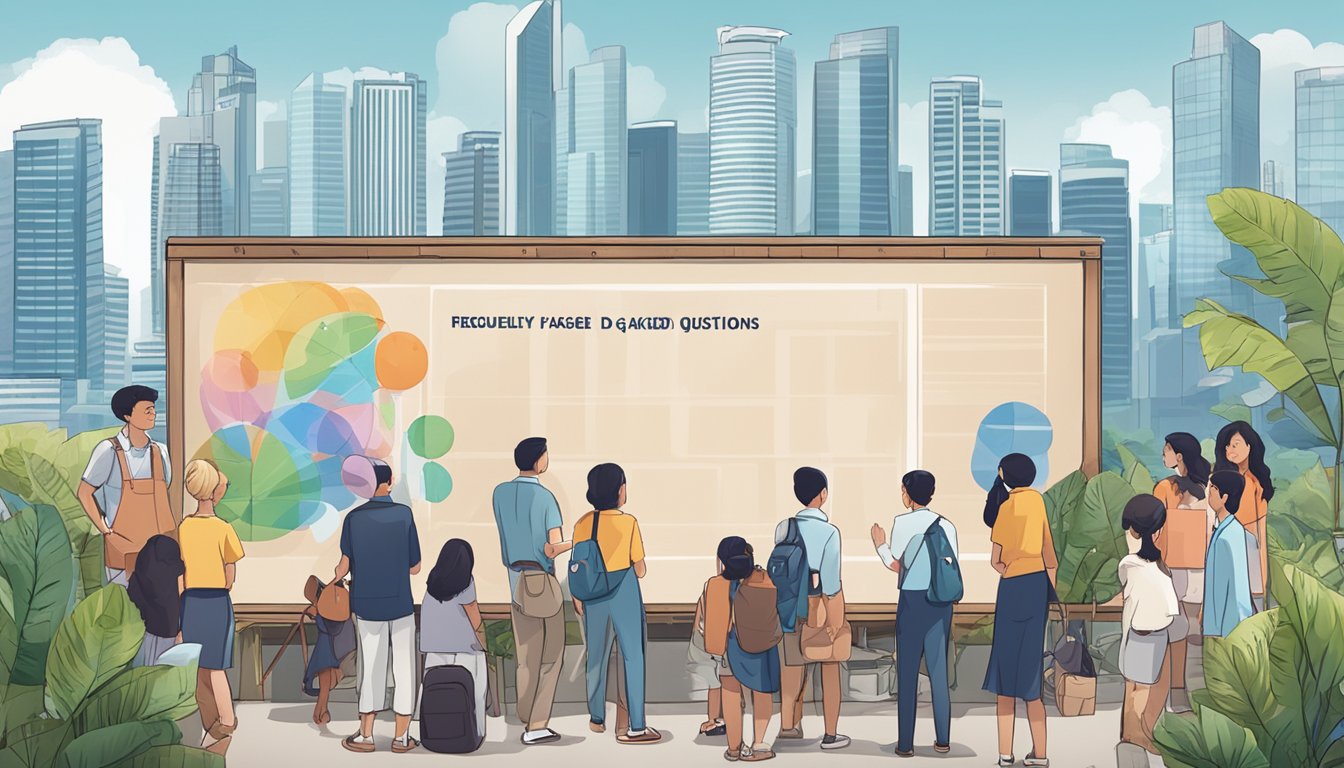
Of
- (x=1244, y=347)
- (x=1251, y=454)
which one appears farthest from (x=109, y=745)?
(x=1244, y=347)

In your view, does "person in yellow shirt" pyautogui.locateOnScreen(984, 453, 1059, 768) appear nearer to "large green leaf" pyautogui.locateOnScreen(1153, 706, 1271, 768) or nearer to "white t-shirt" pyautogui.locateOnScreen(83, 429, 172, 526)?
"large green leaf" pyautogui.locateOnScreen(1153, 706, 1271, 768)

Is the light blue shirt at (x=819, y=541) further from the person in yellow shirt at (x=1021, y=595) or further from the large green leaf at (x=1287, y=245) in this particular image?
the large green leaf at (x=1287, y=245)

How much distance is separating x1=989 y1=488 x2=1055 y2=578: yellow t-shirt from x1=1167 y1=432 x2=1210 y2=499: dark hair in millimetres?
1033

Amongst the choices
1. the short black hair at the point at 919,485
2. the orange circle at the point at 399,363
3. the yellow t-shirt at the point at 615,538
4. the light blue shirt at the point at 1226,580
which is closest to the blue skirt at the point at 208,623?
the orange circle at the point at 399,363

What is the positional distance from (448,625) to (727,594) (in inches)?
56.6

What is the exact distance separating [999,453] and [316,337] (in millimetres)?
4287

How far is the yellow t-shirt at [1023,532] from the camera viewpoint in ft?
18.0

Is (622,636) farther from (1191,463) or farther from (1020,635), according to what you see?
(1191,463)

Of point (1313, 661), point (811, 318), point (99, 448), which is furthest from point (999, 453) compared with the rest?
point (99, 448)

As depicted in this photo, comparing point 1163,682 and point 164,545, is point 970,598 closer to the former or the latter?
point 1163,682

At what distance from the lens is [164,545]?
5426mm

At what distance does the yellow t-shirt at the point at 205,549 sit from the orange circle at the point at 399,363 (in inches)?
61.4

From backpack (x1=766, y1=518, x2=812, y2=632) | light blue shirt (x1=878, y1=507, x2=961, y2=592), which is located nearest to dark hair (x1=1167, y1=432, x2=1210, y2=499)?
light blue shirt (x1=878, y1=507, x2=961, y2=592)

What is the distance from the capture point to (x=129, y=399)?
6211 mm
